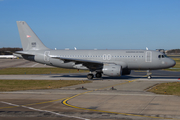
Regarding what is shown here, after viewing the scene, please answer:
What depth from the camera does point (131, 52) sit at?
117ft

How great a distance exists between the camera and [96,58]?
36094 millimetres

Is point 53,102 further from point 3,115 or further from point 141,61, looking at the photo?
point 141,61

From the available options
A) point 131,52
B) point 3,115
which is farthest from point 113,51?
point 3,115

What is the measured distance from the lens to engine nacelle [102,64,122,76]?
3234 centimetres

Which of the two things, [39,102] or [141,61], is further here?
[141,61]

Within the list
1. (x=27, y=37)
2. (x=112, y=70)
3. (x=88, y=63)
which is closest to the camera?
(x=112, y=70)

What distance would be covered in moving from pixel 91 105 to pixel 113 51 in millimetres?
21028

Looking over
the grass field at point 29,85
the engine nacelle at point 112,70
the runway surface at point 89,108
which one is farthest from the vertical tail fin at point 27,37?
the runway surface at point 89,108

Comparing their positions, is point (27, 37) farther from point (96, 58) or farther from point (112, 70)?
point (112, 70)

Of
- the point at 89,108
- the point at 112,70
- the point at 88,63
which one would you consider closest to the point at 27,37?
the point at 88,63

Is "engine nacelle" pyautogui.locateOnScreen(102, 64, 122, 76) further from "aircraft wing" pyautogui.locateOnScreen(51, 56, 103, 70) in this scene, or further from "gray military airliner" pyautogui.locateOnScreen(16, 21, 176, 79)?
"aircraft wing" pyautogui.locateOnScreen(51, 56, 103, 70)

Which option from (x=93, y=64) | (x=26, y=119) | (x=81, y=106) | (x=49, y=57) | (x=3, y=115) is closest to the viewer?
(x=26, y=119)

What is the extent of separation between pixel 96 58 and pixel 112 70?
462cm

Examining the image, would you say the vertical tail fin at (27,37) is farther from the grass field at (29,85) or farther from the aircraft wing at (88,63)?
the grass field at (29,85)
